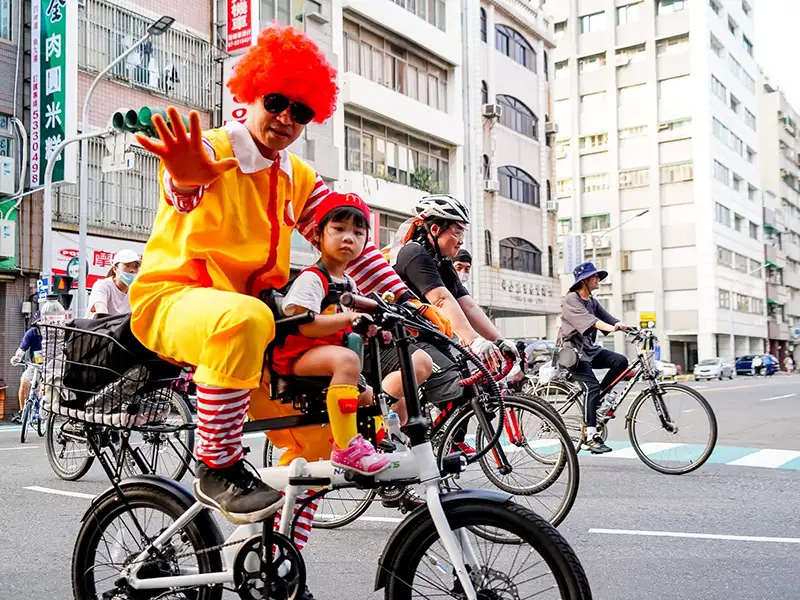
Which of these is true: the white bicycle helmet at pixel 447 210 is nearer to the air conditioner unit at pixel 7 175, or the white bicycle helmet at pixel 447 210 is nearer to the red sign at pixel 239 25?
the air conditioner unit at pixel 7 175

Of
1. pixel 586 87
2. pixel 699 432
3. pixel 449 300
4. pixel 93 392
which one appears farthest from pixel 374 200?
pixel 586 87

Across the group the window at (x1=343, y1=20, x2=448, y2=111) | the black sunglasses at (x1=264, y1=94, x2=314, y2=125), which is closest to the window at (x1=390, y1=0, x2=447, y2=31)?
the window at (x1=343, y1=20, x2=448, y2=111)

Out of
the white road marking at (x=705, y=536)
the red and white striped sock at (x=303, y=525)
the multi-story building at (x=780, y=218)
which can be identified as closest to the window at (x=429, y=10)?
the white road marking at (x=705, y=536)

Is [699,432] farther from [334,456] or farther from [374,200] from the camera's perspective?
[374,200]

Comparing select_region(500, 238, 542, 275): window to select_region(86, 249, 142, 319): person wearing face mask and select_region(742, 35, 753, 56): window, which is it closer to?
select_region(86, 249, 142, 319): person wearing face mask

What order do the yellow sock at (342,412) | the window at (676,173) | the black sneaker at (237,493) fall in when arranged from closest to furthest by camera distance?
the black sneaker at (237,493) → the yellow sock at (342,412) → the window at (676,173)

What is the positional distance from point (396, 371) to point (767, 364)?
197 feet

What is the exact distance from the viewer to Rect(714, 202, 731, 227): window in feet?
216

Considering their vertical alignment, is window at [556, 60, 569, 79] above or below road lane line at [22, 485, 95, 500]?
above

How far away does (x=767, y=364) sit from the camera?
2330 inches

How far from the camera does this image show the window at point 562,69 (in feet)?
232

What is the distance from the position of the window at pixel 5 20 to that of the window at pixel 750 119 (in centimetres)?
6588

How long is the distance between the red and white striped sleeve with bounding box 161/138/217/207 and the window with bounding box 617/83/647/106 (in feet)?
226

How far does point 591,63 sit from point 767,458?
64637 mm
